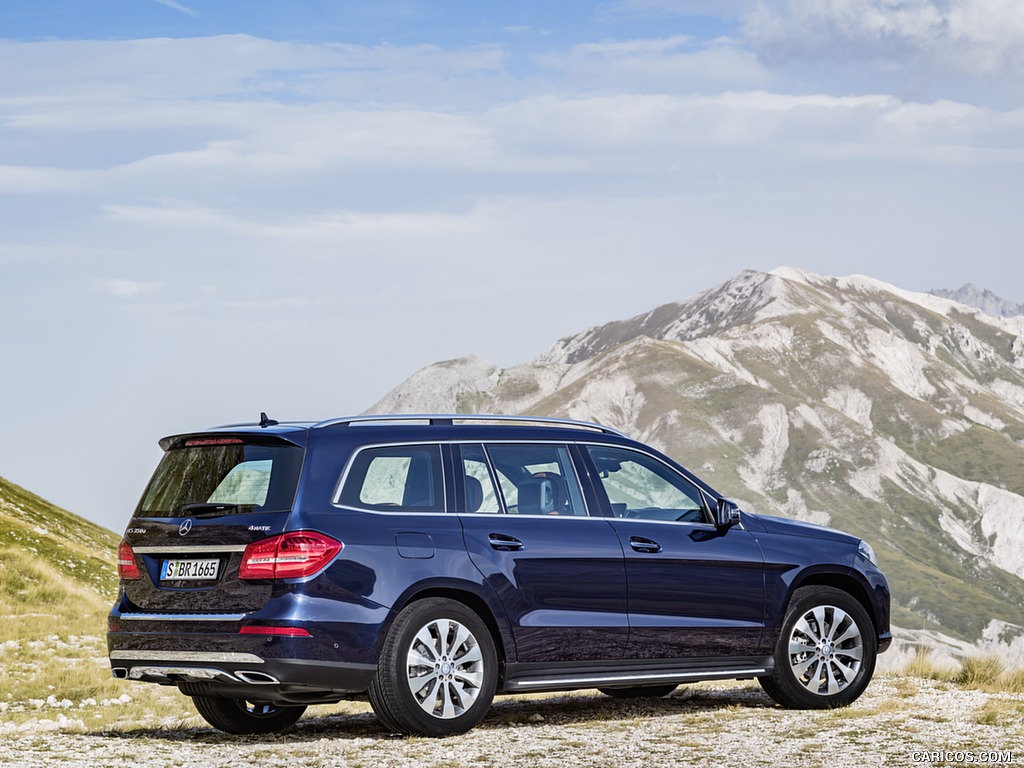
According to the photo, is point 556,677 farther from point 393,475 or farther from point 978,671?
point 978,671

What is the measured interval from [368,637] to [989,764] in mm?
3496

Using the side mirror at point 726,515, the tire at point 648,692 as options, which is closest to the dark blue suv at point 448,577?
the side mirror at point 726,515

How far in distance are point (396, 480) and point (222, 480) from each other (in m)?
1.07

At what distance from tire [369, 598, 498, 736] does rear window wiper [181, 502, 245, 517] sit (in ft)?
3.81

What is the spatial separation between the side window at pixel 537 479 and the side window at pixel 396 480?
485 millimetres

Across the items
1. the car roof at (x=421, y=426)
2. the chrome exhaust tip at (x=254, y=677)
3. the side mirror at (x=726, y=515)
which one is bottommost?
the chrome exhaust tip at (x=254, y=677)

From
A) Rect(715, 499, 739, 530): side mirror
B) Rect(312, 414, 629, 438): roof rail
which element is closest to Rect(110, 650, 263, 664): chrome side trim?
Rect(312, 414, 629, 438): roof rail

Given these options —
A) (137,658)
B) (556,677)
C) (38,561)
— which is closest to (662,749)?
(556,677)

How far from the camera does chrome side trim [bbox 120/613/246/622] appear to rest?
8172 mm

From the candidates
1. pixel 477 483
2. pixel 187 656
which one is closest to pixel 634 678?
pixel 477 483

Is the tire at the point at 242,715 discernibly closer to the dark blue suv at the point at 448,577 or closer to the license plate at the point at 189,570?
the dark blue suv at the point at 448,577

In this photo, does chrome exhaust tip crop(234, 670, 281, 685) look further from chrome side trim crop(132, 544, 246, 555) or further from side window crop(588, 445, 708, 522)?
side window crop(588, 445, 708, 522)

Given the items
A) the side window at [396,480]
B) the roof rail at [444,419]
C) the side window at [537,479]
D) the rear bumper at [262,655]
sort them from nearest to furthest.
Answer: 1. the rear bumper at [262,655]
2. the side window at [396,480]
3. the roof rail at [444,419]
4. the side window at [537,479]

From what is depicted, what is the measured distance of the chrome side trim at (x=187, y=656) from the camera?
809 cm
